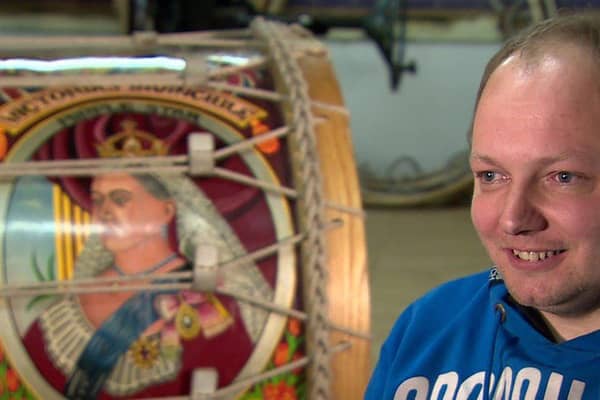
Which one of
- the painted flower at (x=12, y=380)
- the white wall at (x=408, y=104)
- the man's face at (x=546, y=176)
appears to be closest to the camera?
the man's face at (x=546, y=176)

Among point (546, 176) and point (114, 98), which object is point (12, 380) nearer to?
point (114, 98)

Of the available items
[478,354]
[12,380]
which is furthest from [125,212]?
[478,354]

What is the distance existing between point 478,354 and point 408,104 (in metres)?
3.09

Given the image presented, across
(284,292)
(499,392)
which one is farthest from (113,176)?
(499,392)

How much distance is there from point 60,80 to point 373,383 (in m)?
0.53

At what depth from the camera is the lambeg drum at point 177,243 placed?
2.94ft

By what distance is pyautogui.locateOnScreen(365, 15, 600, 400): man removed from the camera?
51cm

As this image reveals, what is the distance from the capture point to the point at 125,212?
92 cm

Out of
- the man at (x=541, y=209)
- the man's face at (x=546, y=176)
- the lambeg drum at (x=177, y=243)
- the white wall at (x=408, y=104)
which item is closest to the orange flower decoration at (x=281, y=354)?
the lambeg drum at (x=177, y=243)

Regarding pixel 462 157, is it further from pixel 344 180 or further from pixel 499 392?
pixel 499 392

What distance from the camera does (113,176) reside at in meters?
0.93

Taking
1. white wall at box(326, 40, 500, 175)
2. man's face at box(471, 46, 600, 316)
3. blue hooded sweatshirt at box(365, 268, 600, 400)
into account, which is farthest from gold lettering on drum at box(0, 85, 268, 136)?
white wall at box(326, 40, 500, 175)

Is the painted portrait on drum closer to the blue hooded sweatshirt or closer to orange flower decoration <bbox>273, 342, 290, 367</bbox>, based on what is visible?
orange flower decoration <bbox>273, 342, 290, 367</bbox>

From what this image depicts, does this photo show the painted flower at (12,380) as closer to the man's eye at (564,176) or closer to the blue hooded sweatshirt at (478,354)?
the blue hooded sweatshirt at (478,354)
